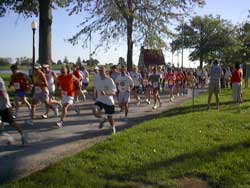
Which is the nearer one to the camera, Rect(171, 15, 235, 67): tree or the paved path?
the paved path

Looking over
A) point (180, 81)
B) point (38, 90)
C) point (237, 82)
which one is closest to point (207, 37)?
point (180, 81)

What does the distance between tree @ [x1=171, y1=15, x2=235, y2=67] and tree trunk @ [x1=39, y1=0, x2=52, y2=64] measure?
6100 centimetres

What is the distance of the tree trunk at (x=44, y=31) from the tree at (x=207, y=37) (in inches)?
2402

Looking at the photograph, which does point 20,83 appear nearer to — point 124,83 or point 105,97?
point 124,83

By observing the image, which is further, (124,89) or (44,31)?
(44,31)

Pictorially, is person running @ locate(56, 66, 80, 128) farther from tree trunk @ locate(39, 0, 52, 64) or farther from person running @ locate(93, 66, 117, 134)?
tree trunk @ locate(39, 0, 52, 64)

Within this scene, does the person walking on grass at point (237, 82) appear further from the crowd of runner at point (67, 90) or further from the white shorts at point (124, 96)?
the white shorts at point (124, 96)

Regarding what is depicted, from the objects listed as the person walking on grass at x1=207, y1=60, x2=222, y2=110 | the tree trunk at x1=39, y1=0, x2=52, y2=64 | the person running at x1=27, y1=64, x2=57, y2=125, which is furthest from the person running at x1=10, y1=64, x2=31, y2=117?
the tree trunk at x1=39, y1=0, x2=52, y2=64

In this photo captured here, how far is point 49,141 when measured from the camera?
10.1m

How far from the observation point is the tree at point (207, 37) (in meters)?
83.1

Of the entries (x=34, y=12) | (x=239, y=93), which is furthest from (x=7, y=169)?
(x=34, y=12)

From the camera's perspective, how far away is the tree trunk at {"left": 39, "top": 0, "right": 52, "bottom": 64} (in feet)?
77.2

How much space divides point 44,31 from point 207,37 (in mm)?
66060

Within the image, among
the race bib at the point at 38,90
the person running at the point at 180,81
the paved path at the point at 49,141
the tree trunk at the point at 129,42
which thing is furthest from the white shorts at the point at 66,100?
the tree trunk at the point at 129,42
